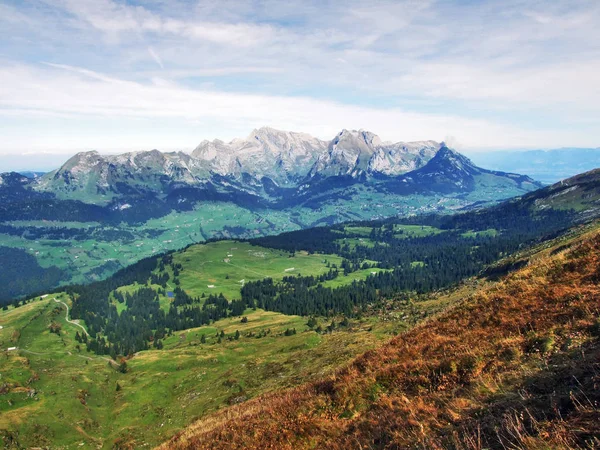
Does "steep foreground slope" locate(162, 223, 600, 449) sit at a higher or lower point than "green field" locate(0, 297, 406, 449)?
higher

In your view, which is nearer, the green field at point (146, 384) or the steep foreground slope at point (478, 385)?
the steep foreground slope at point (478, 385)

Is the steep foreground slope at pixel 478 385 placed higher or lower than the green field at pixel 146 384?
higher

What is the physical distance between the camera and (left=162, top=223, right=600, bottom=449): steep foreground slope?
394 inches

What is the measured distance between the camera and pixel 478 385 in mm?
14445

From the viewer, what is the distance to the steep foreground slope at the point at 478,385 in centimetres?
1002

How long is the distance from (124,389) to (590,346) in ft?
388

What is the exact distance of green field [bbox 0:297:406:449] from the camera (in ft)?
218

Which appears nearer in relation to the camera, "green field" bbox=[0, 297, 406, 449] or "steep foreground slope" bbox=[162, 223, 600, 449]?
"steep foreground slope" bbox=[162, 223, 600, 449]

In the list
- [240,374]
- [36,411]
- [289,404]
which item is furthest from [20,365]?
[289,404]

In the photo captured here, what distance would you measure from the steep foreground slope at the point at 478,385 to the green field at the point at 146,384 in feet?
96.2

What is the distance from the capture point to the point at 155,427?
71.1 m

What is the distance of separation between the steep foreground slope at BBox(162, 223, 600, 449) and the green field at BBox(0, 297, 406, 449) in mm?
29329

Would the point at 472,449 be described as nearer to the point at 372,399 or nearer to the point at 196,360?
the point at 372,399

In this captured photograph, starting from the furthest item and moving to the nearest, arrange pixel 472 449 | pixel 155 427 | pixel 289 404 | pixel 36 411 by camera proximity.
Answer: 1. pixel 36 411
2. pixel 155 427
3. pixel 289 404
4. pixel 472 449
